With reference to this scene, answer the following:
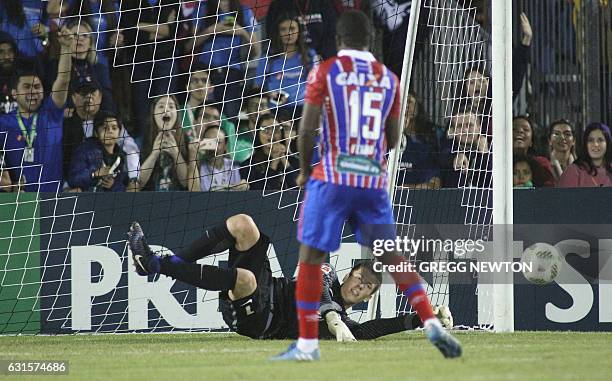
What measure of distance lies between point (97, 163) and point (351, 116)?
16.7 feet

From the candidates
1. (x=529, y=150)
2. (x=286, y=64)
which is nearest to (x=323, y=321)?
(x=529, y=150)

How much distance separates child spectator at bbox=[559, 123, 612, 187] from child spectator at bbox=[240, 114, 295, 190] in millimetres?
2800

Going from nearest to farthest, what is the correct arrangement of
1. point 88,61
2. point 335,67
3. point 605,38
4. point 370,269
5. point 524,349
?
point 335,67
point 524,349
point 370,269
point 88,61
point 605,38

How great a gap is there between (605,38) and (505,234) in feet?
12.9

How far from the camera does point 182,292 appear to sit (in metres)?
11.3

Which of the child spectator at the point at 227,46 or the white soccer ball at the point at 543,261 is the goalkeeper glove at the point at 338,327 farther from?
the child spectator at the point at 227,46

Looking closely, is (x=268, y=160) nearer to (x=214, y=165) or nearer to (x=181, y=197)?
(x=214, y=165)

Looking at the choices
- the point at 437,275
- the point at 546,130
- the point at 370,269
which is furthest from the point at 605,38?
the point at 370,269

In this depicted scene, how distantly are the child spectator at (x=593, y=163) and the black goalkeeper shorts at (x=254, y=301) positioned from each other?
3.62m

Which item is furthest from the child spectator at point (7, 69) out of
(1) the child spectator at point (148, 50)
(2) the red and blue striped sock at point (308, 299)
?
(2) the red and blue striped sock at point (308, 299)

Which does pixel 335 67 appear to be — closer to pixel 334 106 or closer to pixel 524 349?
pixel 334 106

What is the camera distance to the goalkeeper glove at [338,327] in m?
9.26

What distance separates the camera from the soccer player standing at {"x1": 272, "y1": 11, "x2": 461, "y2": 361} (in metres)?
7.22

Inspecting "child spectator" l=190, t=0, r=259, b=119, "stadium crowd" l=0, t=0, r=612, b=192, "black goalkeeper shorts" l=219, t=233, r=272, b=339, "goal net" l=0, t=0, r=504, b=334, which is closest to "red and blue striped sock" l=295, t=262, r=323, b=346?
"black goalkeeper shorts" l=219, t=233, r=272, b=339
